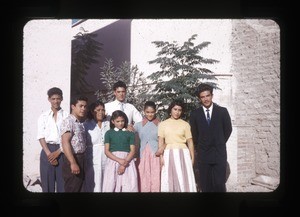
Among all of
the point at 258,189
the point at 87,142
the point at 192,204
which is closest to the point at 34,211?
the point at 87,142

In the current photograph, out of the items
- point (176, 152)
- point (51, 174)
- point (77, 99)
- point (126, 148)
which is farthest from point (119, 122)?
point (51, 174)

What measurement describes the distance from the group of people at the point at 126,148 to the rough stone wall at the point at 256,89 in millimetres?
121

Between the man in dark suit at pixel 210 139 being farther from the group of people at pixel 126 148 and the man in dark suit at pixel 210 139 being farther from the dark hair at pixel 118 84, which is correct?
the dark hair at pixel 118 84

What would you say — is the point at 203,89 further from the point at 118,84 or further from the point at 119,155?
the point at 119,155

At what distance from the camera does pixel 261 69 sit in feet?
10.5

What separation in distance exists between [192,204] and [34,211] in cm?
97

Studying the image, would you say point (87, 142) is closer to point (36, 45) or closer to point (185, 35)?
point (36, 45)

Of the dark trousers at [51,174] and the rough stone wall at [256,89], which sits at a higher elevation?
the rough stone wall at [256,89]

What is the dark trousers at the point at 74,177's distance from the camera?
3.22 metres

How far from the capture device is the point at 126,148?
127 inches

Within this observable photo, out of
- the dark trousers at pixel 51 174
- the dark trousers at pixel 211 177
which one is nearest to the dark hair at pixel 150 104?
the dark trousers at pixel 211 177

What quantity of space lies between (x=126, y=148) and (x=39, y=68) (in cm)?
72

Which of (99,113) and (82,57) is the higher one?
(82,57)

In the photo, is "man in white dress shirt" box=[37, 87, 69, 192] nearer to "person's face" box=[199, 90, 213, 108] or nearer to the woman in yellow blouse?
the woman in yellow blouse
